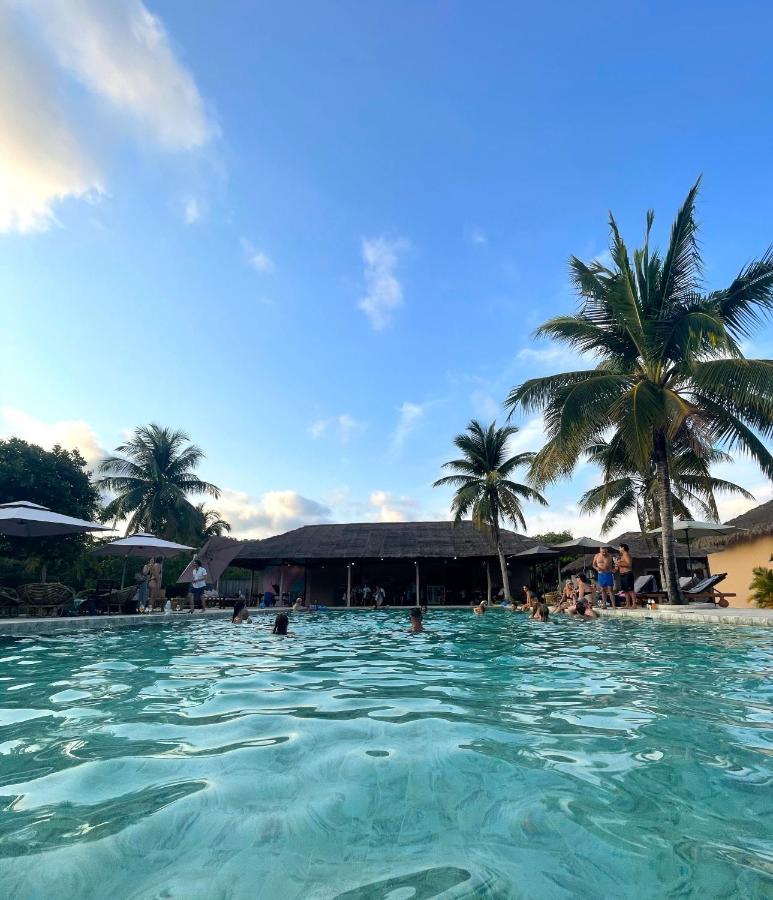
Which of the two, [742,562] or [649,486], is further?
[649,486]

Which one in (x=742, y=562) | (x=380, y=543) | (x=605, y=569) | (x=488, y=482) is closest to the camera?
(x=605, y=569)

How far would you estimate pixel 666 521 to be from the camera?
513 inches

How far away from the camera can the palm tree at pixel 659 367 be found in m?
12.3

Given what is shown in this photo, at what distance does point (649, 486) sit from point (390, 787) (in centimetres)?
2086

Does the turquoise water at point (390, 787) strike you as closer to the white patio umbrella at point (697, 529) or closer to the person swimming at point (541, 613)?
the person swimming at point (541, 613)

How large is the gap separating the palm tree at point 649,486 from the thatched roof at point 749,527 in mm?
885

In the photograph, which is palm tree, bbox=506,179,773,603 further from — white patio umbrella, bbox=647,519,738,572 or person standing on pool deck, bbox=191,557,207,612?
person standing on pool deck, bbox=191,557,207,612

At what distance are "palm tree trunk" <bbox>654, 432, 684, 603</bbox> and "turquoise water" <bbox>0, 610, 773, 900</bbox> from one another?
871 centimetres

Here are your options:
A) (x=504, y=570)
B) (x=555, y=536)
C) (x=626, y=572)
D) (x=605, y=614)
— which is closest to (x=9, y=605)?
(x=605, y=614)

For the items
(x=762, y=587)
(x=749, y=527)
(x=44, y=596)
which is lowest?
(x=44, y=596)

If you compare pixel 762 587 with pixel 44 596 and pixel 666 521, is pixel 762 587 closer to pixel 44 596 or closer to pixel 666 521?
pixel 666 521

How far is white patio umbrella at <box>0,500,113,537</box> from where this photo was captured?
12.2 m

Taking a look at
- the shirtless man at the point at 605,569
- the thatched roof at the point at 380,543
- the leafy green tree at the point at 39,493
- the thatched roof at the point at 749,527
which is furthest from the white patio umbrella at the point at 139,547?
the thatched roof at the point at 749,527

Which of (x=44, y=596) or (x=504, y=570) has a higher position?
(x=504, y=570)
